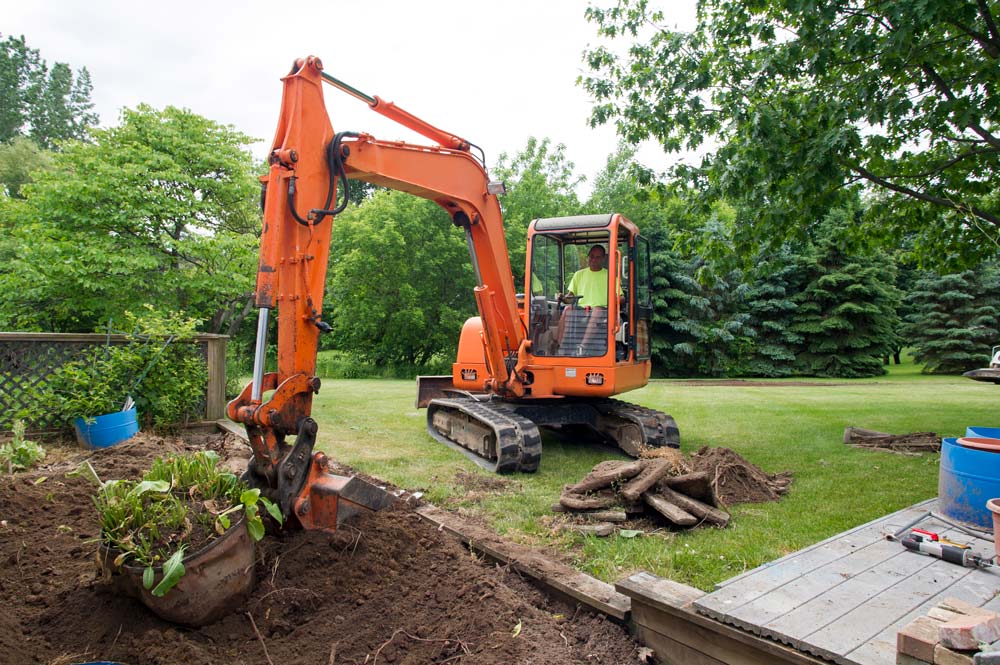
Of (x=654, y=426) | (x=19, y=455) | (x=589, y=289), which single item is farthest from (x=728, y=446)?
(x=19, y=455)

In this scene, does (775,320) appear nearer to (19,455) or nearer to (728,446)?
(728,446)

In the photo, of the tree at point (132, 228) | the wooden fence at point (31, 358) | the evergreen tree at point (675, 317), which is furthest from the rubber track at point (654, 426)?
the evergreen tree at point (675, 317)

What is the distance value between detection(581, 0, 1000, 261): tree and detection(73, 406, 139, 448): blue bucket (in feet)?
23.0

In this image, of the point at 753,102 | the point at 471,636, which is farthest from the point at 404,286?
the point at 471,636

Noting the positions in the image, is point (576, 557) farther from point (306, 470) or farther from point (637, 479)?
point (306, 470)

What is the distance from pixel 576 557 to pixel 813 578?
54.6 inches

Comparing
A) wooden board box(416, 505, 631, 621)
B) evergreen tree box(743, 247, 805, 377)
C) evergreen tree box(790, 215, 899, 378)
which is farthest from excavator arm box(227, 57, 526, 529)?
evergreen tree box(790, 215, 899, 378)

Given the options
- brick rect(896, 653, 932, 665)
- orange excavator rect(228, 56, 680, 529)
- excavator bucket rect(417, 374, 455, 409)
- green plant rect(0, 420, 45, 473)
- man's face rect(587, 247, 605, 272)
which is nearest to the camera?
brick rect(896, 653, 932, 665)

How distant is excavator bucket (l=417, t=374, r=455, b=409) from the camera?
30.9 ft

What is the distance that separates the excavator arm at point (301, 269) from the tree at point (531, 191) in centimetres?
1962

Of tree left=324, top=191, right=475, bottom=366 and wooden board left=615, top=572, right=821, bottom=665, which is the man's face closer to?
wooden board left=615, top=572, right=821, bottom=665

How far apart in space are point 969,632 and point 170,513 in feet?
10.2

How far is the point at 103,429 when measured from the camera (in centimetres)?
651

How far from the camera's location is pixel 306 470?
364cm
